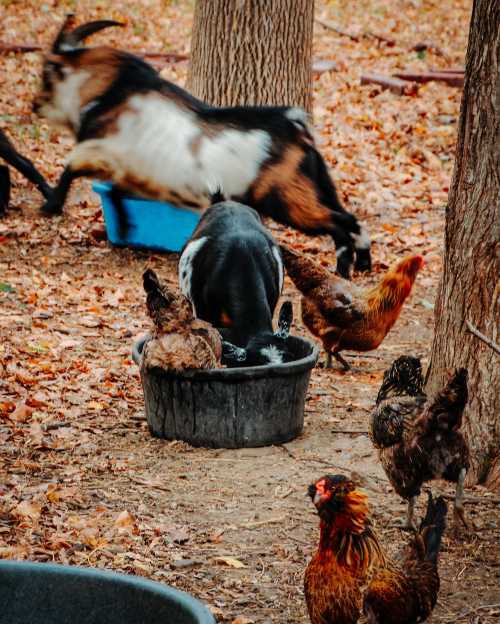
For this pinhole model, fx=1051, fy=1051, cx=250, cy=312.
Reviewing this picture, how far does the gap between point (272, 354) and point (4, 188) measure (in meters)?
5.58

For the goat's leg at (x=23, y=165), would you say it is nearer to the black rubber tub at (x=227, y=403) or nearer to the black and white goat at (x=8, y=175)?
the black and white goat at (x=8, y=175)

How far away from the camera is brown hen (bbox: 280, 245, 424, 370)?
783 cm

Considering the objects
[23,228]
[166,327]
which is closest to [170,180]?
[23,228]

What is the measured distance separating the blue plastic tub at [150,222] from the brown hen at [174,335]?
3.98 metres

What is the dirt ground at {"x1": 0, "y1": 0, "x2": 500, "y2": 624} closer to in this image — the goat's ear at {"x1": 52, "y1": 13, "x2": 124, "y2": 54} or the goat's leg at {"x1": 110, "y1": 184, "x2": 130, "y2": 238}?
the goat's leg at {"x1": 110, "y1": 184, "x2": 130, "y2": 238}

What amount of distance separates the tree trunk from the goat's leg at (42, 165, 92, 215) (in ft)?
17.9

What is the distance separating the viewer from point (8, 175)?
35.9 ft

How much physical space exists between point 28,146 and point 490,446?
9076mm

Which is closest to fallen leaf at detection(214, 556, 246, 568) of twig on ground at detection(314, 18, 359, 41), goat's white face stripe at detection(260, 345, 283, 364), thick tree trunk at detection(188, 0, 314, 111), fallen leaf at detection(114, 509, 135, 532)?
fallen leaf at detection(114, 509, 135, 532)

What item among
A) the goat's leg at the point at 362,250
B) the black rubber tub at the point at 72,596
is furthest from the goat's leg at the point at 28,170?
the black rubber tub at the point at 72,596

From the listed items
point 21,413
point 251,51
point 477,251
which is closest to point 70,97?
point 251,51

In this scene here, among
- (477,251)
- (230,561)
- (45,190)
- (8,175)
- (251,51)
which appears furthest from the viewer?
(251,51)

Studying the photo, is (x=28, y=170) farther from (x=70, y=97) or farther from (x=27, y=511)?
(x=27, y=511)

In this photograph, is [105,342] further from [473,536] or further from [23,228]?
[473,536]
